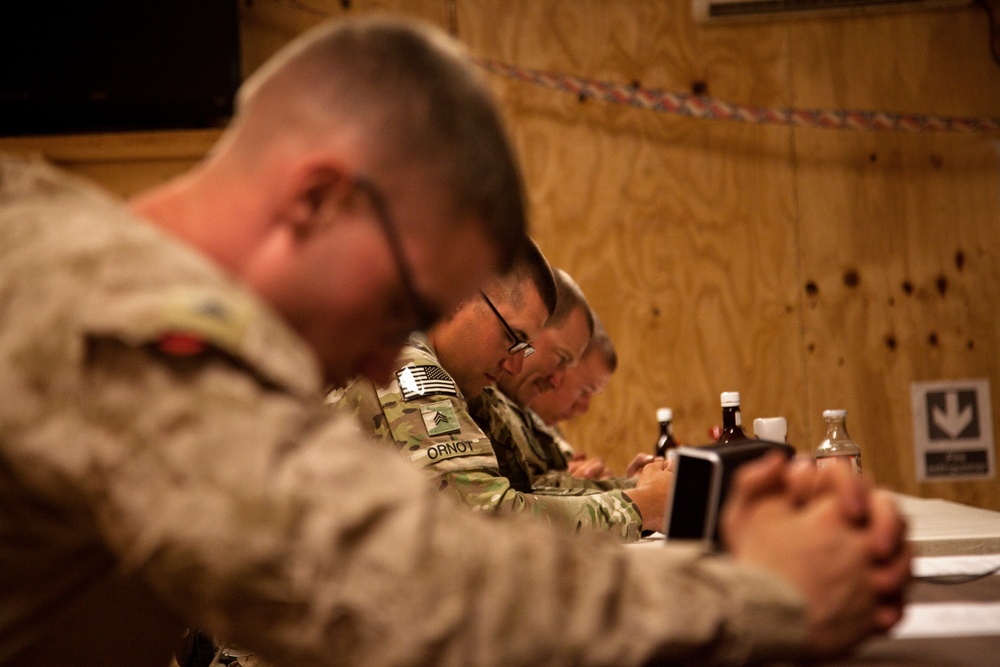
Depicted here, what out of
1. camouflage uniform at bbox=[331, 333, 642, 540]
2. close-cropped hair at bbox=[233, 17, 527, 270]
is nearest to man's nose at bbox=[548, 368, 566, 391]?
camouflage uniform at bbox=[331, 333, 642, 540]

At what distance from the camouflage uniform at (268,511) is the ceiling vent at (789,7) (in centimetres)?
388

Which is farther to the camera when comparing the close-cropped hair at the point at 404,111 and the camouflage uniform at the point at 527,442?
the camouflage uniform at the point at 527,442

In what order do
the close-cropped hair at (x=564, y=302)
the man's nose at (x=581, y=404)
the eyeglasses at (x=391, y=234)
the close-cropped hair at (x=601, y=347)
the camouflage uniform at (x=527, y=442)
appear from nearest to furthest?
the eyeglasses at (x=391, y=234) → the camouflage uniform at (x=527, y=442) → the close-cropped hair at (x=564, y=302) → the close-cropped hair at (x=601, y=347) → the man's nose at (x=581, y=404)

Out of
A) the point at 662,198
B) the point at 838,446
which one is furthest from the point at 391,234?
the point at 662,198

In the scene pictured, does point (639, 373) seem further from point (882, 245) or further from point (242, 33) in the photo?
point (242, 33)

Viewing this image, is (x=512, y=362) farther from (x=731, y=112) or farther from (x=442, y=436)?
(x=731, y=112)

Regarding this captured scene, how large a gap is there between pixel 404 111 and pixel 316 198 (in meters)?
0.09

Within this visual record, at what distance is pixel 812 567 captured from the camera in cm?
60

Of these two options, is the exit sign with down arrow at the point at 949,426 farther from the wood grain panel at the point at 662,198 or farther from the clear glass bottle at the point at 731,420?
the clear glass bottle at the point at 731,420

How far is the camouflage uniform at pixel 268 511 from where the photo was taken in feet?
1.76

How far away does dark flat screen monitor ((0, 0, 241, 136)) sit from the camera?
11.5ft

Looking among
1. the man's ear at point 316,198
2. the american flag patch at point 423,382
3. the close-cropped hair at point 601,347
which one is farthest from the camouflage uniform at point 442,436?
the close-cropped hair at point 601,347

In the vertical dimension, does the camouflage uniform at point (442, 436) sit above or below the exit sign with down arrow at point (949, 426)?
above

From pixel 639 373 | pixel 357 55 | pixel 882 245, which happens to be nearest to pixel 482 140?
pixel 357 55
